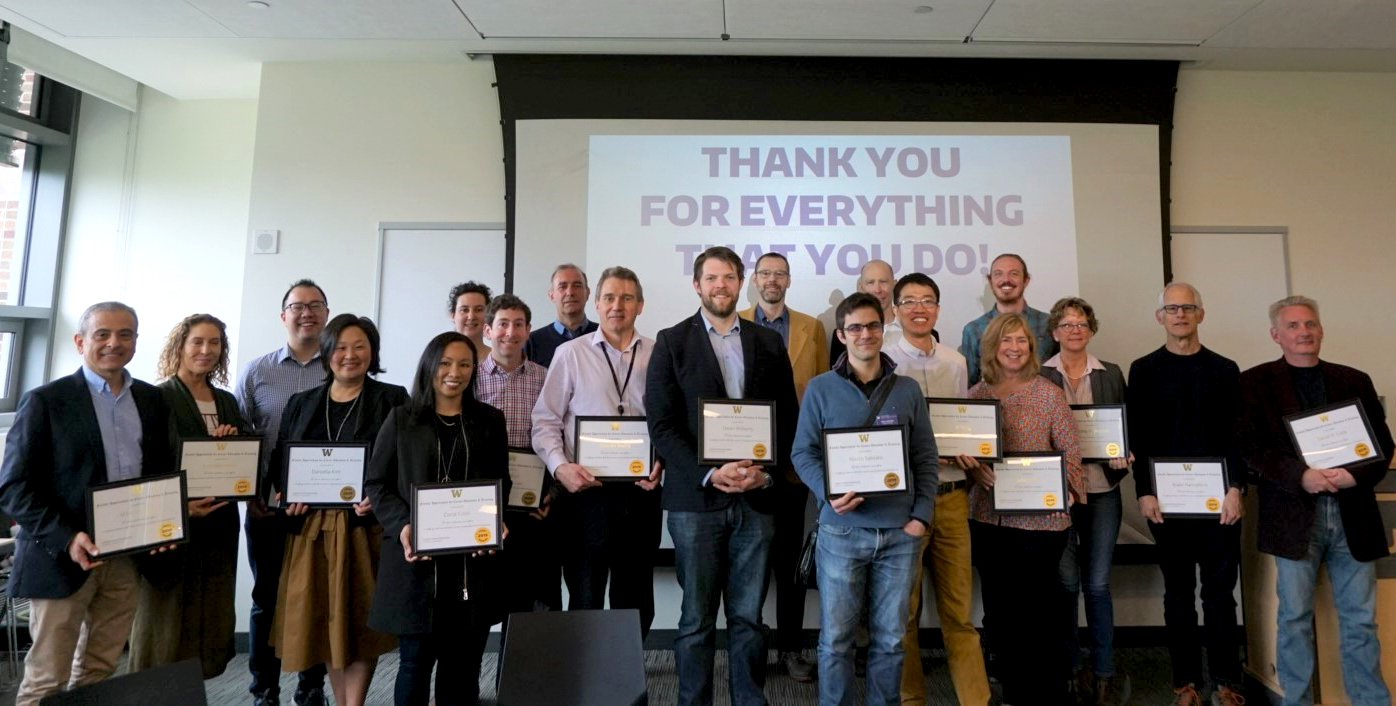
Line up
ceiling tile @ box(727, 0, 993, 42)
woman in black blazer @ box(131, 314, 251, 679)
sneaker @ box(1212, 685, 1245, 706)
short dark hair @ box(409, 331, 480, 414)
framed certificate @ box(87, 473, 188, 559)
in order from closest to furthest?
framed certificate @ box(87, 473, 188, 559), short dark hair @ box(409, 331, 480, 414), woman in black blazer @ box(131, 314, 251, 679), sneaker @ box(1212, 685, 1245, 706), ceiling tile @ box(727, 0, 993, 42)

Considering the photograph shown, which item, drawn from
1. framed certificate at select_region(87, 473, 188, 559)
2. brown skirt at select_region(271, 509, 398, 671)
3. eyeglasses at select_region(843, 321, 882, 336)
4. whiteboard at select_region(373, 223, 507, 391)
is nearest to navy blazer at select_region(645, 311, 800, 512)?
eyeglasses at select_region(843, 321, 882, 336)

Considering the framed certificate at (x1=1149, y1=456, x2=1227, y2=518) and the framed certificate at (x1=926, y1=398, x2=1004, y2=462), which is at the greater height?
the framed certificate at (x1=926, y1=398, x2=1004, y2=462)

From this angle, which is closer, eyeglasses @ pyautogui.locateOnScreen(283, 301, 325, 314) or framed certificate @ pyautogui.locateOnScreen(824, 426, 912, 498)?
framed certificate @ pyautogui.locateOnScreen(824, 426, 912, 498)

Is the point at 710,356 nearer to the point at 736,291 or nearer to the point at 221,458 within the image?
the point at 736,291

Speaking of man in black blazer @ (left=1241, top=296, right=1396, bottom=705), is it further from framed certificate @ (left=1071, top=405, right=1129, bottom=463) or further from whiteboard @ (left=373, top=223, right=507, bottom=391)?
whiteboard @ (left=373, top=223, right=507, bottom=391)

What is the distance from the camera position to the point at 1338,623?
120 inches

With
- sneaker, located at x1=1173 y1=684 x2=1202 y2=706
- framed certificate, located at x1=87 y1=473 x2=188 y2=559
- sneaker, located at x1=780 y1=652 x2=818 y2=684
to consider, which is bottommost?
sneaker, located at x1=780 y1=652 x2=818 y2=684

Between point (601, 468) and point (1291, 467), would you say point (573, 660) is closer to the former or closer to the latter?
point (601, 468)

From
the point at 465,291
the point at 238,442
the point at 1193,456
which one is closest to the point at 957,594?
the point at 1193,456

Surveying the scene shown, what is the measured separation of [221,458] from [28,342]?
3693mm

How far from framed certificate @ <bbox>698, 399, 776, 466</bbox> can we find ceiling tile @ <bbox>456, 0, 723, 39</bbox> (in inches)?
90.7

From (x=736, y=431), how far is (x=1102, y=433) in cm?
165

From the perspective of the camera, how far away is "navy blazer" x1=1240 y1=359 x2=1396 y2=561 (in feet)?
9.53

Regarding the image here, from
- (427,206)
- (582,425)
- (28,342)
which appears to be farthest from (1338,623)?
(28,342)
